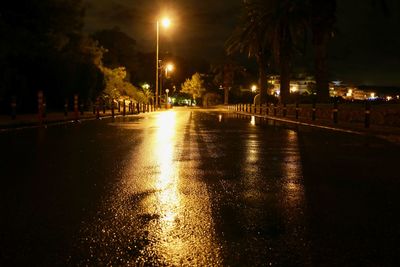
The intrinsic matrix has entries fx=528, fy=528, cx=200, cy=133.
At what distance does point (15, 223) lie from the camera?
5574mm

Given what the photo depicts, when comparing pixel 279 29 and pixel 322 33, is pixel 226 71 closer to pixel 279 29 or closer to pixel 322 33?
pixel 279 29

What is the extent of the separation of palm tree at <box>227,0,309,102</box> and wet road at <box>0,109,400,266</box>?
93.1 feet

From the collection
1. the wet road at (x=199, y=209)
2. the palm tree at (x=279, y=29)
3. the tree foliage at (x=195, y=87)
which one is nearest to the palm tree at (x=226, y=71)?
the tree foliage at (x=195, y=87)

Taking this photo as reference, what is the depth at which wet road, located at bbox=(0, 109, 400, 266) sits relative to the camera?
14.8ft

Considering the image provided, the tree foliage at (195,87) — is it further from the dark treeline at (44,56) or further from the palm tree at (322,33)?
the palm tree at (322,33)

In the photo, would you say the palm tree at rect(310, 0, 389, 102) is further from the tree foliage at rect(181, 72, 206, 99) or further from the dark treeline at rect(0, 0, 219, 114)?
the tree foliage at rect(181, 72, 206, 99)

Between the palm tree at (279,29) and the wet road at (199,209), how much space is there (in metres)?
28.4

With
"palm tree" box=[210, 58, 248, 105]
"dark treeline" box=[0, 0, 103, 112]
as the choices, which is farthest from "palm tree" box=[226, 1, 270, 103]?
"palm tree" box=[210, 58, 248, 105]

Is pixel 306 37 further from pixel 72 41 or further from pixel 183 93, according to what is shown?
pixel 183 93

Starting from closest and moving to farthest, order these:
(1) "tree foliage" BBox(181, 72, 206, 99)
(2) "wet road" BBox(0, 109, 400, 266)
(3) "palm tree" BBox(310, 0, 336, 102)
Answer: (2) "wet road" BBox(0, 109, 400, 266) → (3) "palm tree" BBox(310, 0, 336, 102) → (1) "tree foliage" BBox(181, 72, 206, 99)

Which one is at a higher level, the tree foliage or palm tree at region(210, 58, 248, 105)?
palm tree at region(210, 58, 248, 105)

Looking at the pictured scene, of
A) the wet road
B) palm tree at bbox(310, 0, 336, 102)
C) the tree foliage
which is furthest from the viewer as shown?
the tree foliage

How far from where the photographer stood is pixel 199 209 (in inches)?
249

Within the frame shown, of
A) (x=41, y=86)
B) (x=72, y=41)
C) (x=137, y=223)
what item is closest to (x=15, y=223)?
(x=137, y=223)
